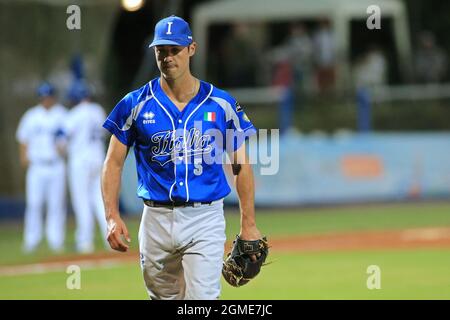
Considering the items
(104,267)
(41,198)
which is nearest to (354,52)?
(41,198)

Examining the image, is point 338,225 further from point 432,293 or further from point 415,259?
point 432,293

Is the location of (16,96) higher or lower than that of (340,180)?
higher

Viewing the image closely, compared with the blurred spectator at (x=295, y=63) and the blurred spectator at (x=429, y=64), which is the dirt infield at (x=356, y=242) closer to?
the blurred spectator at (x=295, y=63)

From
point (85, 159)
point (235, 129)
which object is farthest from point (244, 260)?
point (85, 159)

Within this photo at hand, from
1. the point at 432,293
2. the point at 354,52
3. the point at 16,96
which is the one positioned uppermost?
the point at 354,52

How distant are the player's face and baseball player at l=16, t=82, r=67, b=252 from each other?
925 centimetres

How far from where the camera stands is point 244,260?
300 inches

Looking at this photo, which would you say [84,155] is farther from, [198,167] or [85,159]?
[198,167]

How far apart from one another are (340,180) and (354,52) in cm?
758

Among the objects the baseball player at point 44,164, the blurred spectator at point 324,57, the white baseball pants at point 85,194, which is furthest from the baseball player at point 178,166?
the blurred spectator at point 324,57

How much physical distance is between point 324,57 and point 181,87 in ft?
62.5

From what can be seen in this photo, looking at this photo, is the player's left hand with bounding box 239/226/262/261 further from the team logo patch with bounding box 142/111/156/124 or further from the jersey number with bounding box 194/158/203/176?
the team logo patch with bounding box 142/111/156/124

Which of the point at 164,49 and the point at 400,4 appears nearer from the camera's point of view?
the point at 164,49
